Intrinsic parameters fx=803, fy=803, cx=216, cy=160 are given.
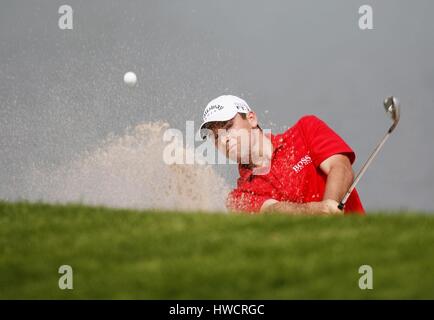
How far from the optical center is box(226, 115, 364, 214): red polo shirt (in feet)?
27.3

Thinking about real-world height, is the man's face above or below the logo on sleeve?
above

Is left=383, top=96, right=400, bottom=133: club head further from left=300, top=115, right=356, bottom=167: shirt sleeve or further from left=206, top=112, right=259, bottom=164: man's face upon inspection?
left=206, top=112, right=259, bottom=164: man's face

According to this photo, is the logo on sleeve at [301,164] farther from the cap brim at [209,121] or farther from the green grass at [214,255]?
the green grass at [214,255]

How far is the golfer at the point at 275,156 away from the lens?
8.26 metres

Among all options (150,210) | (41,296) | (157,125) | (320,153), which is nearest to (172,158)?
(157,125)

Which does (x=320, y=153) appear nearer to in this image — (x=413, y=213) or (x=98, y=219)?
(x=413, y=213)

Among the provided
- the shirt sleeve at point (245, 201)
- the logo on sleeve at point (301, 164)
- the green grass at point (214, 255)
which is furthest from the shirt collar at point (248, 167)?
the green grass at point (214, 255)

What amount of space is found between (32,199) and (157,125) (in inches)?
171

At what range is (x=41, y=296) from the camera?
5.14 meters

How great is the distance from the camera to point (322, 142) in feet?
27.3

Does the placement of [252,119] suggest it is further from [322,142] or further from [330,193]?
[330,193]

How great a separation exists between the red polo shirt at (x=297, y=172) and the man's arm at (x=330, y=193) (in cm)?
9
